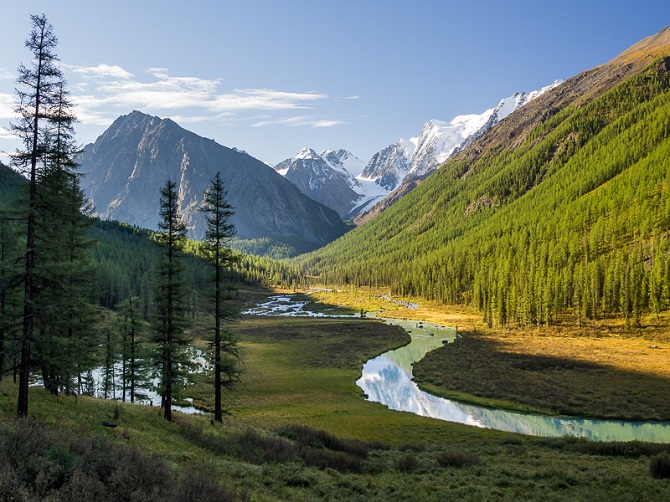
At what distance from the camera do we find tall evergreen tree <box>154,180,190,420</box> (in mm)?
28844

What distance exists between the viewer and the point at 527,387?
55656 mm

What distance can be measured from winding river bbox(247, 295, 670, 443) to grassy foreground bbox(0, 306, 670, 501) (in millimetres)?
5888

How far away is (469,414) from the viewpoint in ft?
156

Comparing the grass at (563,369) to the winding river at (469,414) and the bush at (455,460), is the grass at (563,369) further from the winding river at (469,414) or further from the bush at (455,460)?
the bush at (455,460)

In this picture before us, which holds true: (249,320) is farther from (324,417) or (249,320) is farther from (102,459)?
(102,459)

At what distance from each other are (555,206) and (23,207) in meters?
214

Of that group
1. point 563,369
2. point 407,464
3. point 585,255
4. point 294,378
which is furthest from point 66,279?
point 585,255

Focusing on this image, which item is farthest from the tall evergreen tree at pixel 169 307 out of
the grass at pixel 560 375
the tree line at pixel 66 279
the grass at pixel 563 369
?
the grass at pixel 560 375

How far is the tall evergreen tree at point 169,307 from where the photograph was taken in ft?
94.6

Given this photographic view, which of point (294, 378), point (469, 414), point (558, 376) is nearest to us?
point (469, 414)

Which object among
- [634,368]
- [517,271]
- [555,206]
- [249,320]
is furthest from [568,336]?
[555,206]

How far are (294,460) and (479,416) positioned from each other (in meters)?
33.2

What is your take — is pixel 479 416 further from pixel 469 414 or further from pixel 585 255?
pixel 585 255

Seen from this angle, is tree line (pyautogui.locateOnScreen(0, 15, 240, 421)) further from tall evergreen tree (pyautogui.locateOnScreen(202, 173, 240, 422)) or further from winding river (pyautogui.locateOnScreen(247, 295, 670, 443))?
winding river (pyautogui.locateOnScreen(247, 295, 670, 443))
